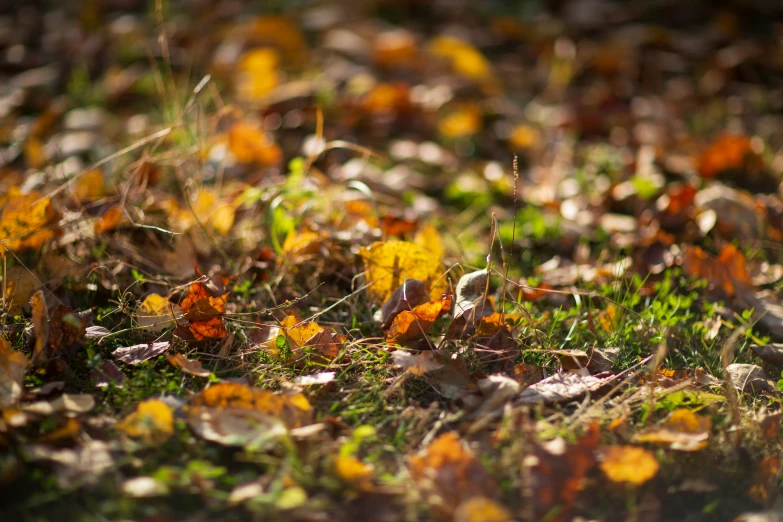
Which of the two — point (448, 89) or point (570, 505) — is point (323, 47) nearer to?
point (448, 89)

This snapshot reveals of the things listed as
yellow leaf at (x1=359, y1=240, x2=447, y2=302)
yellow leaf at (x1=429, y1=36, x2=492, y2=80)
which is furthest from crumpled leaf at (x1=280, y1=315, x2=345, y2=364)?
yellow leaf at (x1=429, y1=36, x2=492, y2=80)

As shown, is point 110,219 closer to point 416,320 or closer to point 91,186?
point 91,186

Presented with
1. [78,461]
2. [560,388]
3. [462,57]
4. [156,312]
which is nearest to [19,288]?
[156,312]

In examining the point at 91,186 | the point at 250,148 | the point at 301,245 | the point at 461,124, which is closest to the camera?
the point at 301,245

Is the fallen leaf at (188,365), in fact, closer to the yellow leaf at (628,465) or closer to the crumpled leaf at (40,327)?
the crumpled leaf at (40,327)

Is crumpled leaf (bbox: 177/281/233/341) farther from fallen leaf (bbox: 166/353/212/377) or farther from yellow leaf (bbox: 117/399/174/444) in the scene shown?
yellow leaf (bbox: 117/399/174/444)

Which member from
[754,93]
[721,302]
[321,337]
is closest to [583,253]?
[721,302]

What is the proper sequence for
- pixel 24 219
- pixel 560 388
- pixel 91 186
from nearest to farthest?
pixel 560 388, pixel 24 219, pixel 91 186

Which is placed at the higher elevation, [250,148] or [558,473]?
[250,148]
